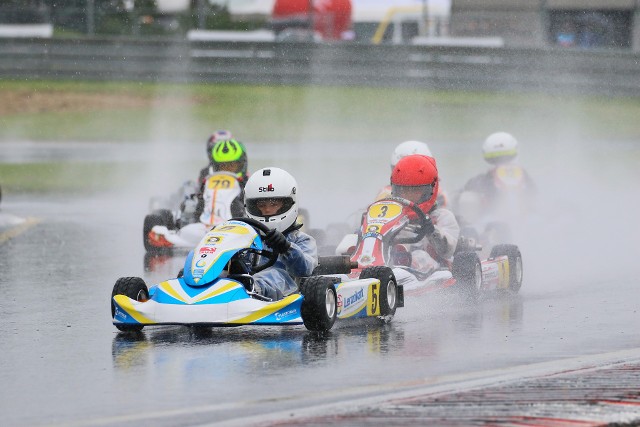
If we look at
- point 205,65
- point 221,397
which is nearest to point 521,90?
point 205,65

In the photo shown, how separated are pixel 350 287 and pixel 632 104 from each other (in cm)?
2244

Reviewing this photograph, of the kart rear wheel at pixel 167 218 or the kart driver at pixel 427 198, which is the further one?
the kart rear wheel at pixel 167 218

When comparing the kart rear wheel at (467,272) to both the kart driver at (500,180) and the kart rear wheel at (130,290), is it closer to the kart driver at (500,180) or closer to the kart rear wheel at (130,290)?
the kart rear wheel at (130,290)

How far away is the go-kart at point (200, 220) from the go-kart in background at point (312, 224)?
0.32 m

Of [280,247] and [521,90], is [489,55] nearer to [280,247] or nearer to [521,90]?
[521,90]

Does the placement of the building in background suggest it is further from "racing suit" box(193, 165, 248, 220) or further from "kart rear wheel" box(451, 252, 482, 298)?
"kart rear wheel" box(451, 252, 482, 298)

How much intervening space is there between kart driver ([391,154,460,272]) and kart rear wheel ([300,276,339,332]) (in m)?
2.50

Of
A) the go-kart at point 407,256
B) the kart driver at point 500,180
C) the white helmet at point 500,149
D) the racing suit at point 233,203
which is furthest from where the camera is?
the white helmet at point 500,149

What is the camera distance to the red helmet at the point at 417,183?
11125 millimetres

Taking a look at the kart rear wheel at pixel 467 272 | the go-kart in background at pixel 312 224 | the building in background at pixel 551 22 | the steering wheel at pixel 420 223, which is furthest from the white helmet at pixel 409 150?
the building in background at pixel 551 22

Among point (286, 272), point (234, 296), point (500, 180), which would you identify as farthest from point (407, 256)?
point (500, 180)

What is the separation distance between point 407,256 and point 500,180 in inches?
236

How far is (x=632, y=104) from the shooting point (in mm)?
30188

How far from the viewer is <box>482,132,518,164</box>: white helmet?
16.8 m
